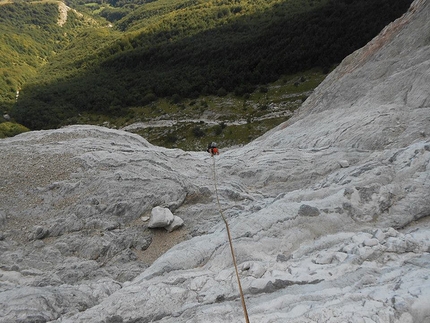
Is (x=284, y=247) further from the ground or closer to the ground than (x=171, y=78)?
closer to the ground

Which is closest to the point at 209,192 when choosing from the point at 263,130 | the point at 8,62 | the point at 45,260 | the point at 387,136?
the point at 45,260

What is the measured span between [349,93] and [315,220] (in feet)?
60.2

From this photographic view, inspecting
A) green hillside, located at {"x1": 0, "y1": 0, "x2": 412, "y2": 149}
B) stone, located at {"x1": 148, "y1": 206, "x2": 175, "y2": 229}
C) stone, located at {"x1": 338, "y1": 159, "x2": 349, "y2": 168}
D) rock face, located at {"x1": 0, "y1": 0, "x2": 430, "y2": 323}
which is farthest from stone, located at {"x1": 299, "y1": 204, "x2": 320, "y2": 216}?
green hillside, located at {"x1": 0, "y1": 0, "x2": 412, "y2": 149}

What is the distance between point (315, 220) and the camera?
44.8 ft

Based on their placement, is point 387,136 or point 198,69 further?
point 198,69

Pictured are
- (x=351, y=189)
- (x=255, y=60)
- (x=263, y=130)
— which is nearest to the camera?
(x=351, y=189)

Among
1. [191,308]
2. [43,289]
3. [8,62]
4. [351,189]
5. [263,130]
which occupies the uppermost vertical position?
[8,62]

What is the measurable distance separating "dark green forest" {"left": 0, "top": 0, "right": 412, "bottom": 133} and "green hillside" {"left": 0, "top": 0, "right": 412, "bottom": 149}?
382mm

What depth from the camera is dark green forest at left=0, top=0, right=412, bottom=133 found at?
10931 centimetres

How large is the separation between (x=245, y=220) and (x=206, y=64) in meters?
127

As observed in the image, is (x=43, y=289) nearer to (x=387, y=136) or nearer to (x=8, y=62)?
(x=387, y=136)

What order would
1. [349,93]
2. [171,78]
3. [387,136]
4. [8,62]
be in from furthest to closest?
[8,62] < [171,78] < [349,93] < [387,136]

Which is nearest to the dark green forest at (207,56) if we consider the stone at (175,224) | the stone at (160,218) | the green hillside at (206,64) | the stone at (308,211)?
the green hillside at (206,64)

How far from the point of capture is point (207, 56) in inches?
5433
